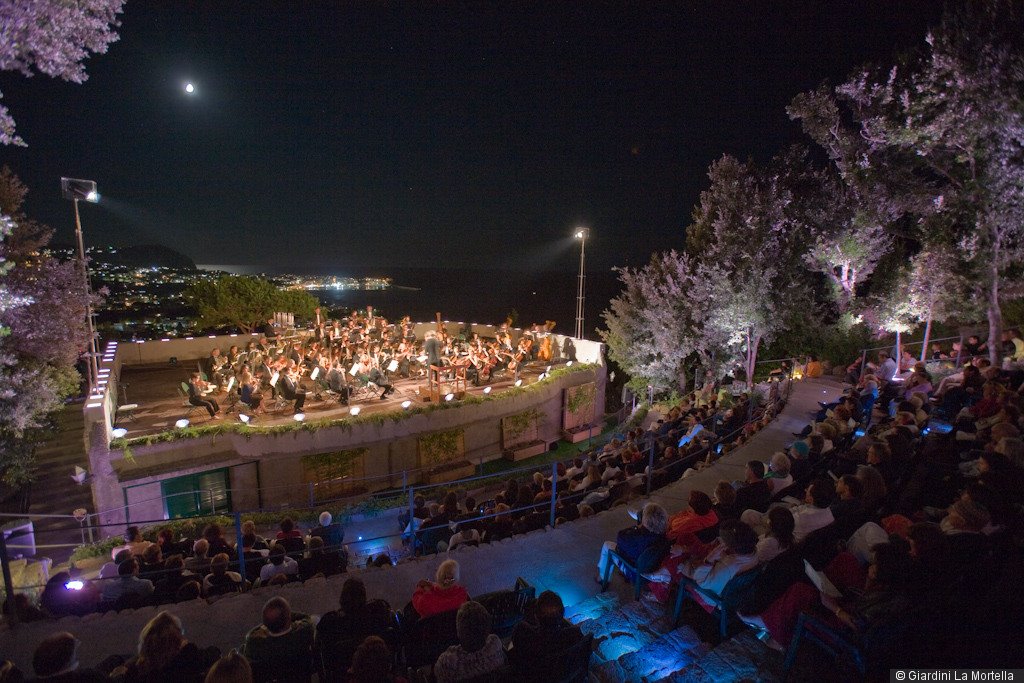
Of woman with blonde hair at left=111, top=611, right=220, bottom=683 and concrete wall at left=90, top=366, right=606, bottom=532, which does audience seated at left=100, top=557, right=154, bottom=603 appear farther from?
concrete wall at left=90, top=366, right=606, bottom=532

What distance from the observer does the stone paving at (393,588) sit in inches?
160

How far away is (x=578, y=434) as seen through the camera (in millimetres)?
18516

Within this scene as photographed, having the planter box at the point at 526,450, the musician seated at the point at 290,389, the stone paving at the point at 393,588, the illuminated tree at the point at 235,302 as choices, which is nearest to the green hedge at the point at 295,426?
the musician seated at the point at 290,389

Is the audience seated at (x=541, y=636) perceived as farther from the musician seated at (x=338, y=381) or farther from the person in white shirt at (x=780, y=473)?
the musician seated at (x=338, y=381)

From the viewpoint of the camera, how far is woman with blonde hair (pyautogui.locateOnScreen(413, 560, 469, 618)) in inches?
141

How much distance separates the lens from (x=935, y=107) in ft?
42.9

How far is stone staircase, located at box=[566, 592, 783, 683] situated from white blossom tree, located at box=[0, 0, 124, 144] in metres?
8.20

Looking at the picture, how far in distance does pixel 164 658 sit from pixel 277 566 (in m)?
2.37

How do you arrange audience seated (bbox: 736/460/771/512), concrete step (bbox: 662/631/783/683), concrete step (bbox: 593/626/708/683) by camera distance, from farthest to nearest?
1. audience seated (bbox: 736/460/771/512)
2. concrete step (bbox: 593/626/708/683)
3. concrete step (bbox: 662/631/783/683)

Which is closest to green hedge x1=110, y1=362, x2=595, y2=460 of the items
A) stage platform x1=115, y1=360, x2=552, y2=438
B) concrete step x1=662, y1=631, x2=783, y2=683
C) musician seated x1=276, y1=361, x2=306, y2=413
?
stage platform x1=115, y1=360, x2=552, y2=438

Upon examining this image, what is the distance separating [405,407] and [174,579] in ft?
29.9

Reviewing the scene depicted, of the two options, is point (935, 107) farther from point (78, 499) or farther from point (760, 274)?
point (78, 499)

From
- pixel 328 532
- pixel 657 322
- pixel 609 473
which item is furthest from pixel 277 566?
pixel 657 322

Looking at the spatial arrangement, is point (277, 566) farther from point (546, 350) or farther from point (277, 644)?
point (546, 350)
